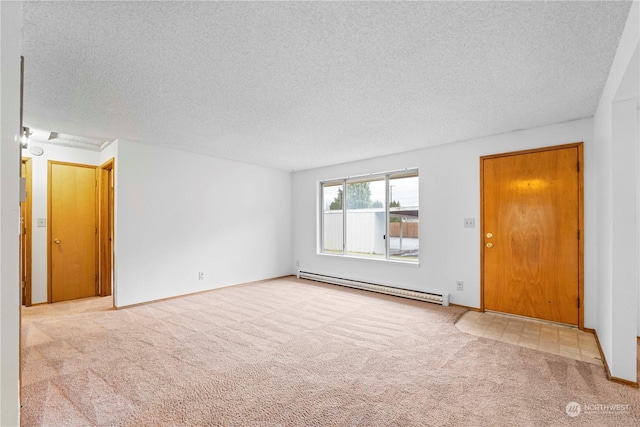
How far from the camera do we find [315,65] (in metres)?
2.10

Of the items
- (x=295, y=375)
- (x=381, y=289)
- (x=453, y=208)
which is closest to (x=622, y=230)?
(x=453, y=208)

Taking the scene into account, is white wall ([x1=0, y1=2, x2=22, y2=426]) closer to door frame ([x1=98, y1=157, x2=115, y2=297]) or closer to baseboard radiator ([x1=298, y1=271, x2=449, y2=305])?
baseboard radiator ([x1=298, y1=271, x2=449, y2=305])

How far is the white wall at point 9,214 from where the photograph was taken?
0.77 meters

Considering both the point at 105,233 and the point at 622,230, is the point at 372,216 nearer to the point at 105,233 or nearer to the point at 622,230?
the point at 622,230

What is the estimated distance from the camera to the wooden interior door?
4348 mm

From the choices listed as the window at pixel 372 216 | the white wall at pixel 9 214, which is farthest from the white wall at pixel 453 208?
the white wall at pixel 9 214

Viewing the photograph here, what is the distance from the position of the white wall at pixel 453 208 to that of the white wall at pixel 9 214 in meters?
4.26

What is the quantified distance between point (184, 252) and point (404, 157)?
152 inches

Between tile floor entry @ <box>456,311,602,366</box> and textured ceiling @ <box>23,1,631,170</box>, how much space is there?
233cm

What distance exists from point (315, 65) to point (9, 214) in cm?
190

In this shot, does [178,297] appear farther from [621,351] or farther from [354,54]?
[621,351]

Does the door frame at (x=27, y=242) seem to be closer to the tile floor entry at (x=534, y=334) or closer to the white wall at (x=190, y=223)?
the white wall at (x=190, y=223)

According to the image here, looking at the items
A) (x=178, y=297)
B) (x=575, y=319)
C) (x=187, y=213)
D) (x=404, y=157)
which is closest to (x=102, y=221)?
(x=187, y=213)

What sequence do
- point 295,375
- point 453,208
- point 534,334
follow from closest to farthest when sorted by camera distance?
1. point 295,375
2. point 534,334
3. point 453,208
